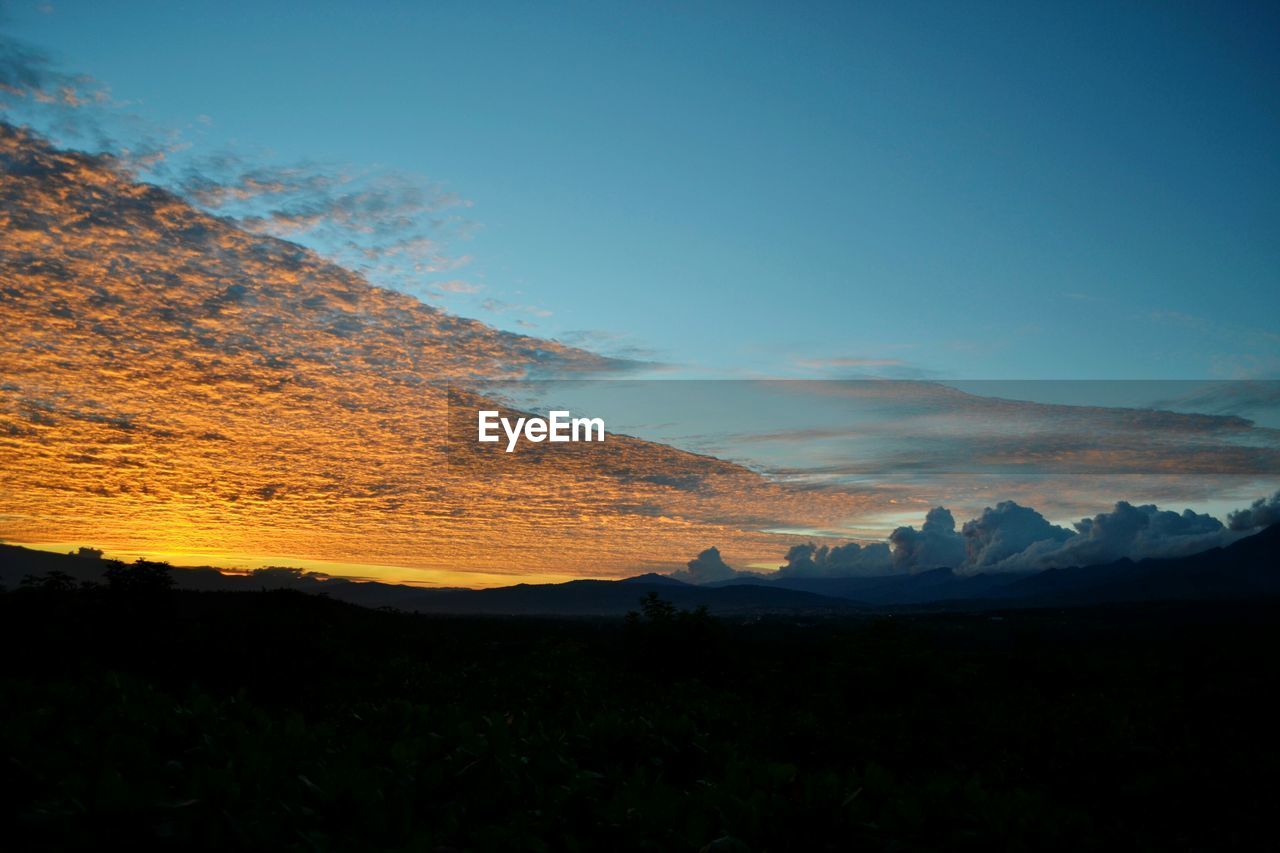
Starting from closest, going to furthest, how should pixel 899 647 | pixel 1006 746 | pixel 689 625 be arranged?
pixel 1006 746 < pixel 899 647 < pixel 689 625

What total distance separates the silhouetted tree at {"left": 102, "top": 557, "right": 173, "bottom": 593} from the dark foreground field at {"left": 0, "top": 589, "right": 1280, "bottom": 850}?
234cm

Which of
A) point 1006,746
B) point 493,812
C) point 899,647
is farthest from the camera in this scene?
point 899,647

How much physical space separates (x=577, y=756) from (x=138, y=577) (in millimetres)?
18710

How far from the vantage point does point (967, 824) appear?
14.5 feet

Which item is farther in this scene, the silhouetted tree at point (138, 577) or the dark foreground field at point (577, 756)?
the silhouetted tree at point (138, 577)

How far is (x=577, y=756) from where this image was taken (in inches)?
244

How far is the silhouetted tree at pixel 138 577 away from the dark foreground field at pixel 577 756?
2345 millimetres

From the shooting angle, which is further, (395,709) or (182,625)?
(182,625)

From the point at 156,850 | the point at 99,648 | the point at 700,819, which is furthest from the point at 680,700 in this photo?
the point at 99,648

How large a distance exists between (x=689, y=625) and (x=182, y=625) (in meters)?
11.9

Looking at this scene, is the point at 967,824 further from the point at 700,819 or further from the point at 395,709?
the point at 395,709

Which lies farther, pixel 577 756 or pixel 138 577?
pixel 138 577

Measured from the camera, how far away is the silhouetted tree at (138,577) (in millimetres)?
20156

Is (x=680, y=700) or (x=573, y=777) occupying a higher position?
(x=573, y=777)
